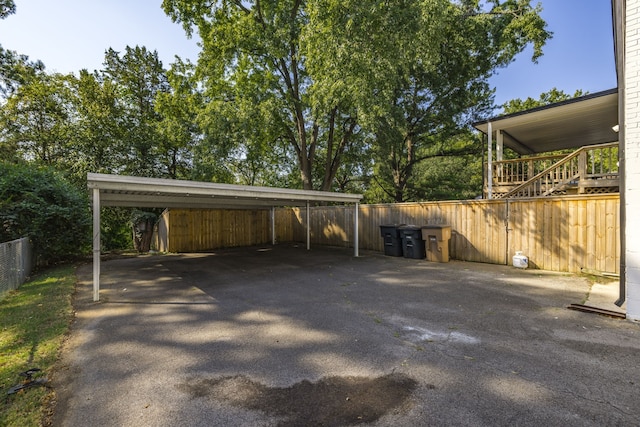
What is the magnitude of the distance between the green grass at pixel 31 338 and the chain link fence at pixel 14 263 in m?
0.20

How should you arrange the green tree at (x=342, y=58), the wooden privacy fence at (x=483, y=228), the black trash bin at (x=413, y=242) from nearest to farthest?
the wooden privacy fence at (x=483, y=228), the black trash bin at (x=413, y=242), the green tree at (x=342, y=58)

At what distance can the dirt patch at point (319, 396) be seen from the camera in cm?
215

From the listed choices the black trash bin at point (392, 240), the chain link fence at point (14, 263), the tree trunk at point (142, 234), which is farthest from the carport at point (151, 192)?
the tree trunk at point (142, 234)

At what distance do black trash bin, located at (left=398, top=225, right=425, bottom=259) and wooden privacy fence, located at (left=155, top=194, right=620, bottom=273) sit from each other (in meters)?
0.80

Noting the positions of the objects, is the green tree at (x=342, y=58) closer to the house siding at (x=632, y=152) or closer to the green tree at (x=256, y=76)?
the green tree at (x=256, y=76)

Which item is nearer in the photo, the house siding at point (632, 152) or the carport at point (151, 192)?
the house siding at point (632, 152)

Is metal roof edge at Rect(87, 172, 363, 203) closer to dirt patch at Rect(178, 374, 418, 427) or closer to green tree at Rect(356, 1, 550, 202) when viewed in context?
dirt patch at Rect(178, 374, 418, 427)

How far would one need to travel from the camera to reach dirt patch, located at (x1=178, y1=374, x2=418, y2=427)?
2.15m

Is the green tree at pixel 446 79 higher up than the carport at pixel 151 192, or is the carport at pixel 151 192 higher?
the green tree at pixel 446 79

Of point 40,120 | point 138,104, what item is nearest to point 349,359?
point 138,104

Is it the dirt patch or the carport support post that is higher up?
the carport support post

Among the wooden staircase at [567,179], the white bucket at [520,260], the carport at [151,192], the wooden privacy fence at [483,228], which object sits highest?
the wooden staircase at [567,179]

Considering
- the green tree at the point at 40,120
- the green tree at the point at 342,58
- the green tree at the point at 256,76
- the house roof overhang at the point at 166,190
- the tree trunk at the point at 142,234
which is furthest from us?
the tree trunk at the point at 142,234

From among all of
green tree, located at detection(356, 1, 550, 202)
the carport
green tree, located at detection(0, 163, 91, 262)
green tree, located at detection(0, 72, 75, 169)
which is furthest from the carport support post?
green tree, located at detection(0, 72, 75, 169)
